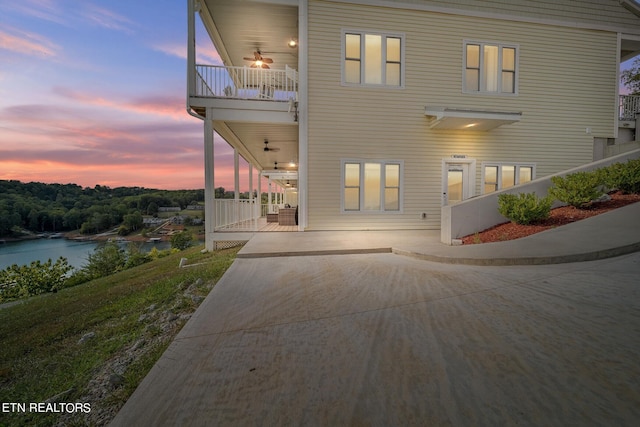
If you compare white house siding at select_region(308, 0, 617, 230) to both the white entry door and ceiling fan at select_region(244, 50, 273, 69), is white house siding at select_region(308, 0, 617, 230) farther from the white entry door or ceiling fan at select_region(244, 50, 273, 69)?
ceiling fan at select_region(244, 50, 273, 69)

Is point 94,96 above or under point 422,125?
above

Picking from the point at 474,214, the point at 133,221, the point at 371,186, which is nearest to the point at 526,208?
the point at 474,214

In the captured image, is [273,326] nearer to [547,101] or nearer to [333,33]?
[333,33]

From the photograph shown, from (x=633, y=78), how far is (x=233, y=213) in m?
30.0

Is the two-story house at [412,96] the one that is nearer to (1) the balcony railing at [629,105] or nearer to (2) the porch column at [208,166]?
(2) the porch column at [208,166]

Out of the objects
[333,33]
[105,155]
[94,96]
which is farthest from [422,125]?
[105,155]

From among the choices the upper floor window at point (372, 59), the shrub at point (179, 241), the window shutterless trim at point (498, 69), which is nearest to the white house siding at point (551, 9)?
the window shutterless trim at point (498, 69)

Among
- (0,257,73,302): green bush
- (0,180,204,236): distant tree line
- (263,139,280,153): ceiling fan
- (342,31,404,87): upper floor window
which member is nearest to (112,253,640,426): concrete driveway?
(342,31,404,87): upper floor window

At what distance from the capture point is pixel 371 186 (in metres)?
9.48

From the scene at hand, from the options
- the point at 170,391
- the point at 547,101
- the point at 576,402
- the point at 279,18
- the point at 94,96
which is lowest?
the point at 170,391

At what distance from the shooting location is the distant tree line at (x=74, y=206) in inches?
1146

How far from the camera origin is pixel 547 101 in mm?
10156

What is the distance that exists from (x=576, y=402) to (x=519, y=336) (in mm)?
836

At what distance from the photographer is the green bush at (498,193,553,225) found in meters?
6.71
